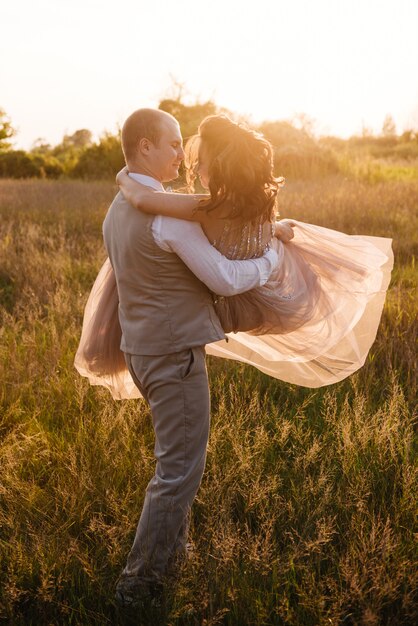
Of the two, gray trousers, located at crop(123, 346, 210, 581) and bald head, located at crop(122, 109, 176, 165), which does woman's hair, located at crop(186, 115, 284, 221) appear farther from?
gray trousers, located at crop(123, 346, 210, 581)

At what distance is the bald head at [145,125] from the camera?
7.06 feet

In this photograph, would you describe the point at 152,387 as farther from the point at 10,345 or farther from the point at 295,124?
the point at 295,124

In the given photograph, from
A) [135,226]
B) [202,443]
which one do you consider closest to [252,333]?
[202,443]

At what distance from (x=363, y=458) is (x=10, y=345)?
9.99 ft

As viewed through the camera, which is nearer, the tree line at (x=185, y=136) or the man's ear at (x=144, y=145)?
the man's ear at (x=144, y=145)

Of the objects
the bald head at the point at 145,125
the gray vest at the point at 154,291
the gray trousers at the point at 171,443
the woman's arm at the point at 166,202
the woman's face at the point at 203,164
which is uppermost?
the bald head at the point at 145,125

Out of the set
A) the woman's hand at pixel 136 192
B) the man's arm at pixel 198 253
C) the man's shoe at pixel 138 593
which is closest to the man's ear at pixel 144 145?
the woman's hand at pixel 136 192

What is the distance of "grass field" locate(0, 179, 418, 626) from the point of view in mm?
2355

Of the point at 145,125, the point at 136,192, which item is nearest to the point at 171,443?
the point at 136,192

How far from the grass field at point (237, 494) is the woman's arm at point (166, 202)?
1220mm

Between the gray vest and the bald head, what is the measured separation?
0.76ft

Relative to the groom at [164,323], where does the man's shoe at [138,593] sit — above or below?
below

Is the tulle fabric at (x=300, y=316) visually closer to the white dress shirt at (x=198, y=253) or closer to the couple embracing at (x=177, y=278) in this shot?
the couple embracing at (x=177, y=278)

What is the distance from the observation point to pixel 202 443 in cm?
231
